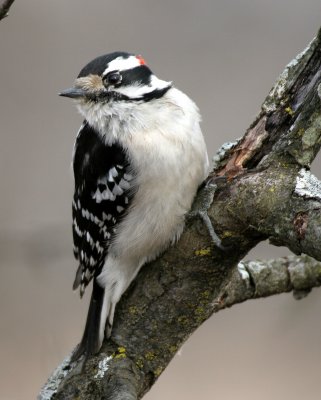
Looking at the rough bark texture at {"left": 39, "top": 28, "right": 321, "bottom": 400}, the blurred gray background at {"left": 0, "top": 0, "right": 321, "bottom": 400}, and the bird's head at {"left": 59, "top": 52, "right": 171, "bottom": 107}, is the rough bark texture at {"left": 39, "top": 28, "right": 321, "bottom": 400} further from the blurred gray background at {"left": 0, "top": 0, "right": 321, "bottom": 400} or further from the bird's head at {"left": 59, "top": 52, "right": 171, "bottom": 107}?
the blurred gray background at {"left": 0, "top": 0, "right": 321, "bottom": 400}

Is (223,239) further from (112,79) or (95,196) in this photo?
(112,79)

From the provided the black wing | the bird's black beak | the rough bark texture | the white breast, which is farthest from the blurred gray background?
the rough bark texture

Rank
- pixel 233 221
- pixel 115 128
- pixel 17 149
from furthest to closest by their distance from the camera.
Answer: pixel 17 149 < pixel 115 128 < pixel 233 221

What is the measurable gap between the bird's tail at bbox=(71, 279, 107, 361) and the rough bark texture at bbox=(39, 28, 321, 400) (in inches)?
1.9

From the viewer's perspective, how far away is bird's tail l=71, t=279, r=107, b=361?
337cm

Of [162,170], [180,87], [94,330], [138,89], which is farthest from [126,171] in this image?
[180,87]

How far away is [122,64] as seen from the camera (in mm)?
3695

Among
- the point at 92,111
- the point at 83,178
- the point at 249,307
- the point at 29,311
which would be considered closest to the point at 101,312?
the point at 83,178

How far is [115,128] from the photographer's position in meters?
3.60

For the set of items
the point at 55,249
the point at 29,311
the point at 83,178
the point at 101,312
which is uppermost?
the point at 83,178

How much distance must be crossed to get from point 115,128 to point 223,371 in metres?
2.60

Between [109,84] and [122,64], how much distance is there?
0.13 meters

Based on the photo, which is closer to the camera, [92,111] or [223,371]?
[92,111]

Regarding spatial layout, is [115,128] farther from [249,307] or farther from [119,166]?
[249,307]
